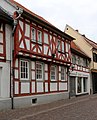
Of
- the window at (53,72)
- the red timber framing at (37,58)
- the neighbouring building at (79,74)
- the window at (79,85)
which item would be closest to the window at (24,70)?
the red timber framing at (37,58)

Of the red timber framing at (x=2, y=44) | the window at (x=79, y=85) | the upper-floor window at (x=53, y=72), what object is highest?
the red timber framing at (x=2, y=44)

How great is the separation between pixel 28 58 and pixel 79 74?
45.1ft

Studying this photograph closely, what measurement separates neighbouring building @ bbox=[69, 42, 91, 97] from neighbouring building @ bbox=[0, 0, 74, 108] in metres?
4.39

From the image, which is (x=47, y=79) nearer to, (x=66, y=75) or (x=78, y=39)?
(x=66, y=75)

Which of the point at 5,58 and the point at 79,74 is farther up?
the point at 5,58

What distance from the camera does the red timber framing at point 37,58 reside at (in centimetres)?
1894

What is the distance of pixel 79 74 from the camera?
32.8 meters

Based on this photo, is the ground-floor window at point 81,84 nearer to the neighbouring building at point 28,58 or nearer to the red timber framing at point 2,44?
the neighbouring building at point 28,58

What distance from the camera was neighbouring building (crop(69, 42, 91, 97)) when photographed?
3061cm

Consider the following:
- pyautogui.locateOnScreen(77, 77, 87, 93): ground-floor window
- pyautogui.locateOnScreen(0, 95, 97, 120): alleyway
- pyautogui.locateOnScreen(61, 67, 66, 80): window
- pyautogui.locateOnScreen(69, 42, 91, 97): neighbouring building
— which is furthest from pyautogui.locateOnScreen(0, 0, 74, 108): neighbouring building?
pyautogui.locateOnScreen(77, 77, 87, 93): ground-floor window

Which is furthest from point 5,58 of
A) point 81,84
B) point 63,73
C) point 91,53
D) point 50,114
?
point 91,53

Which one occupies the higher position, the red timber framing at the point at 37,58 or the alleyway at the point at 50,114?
the red timber framing at the point at 37,58

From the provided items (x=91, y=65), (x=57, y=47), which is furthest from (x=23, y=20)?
(x=91, y=65)

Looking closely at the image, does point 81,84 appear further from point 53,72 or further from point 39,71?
point 39,71
